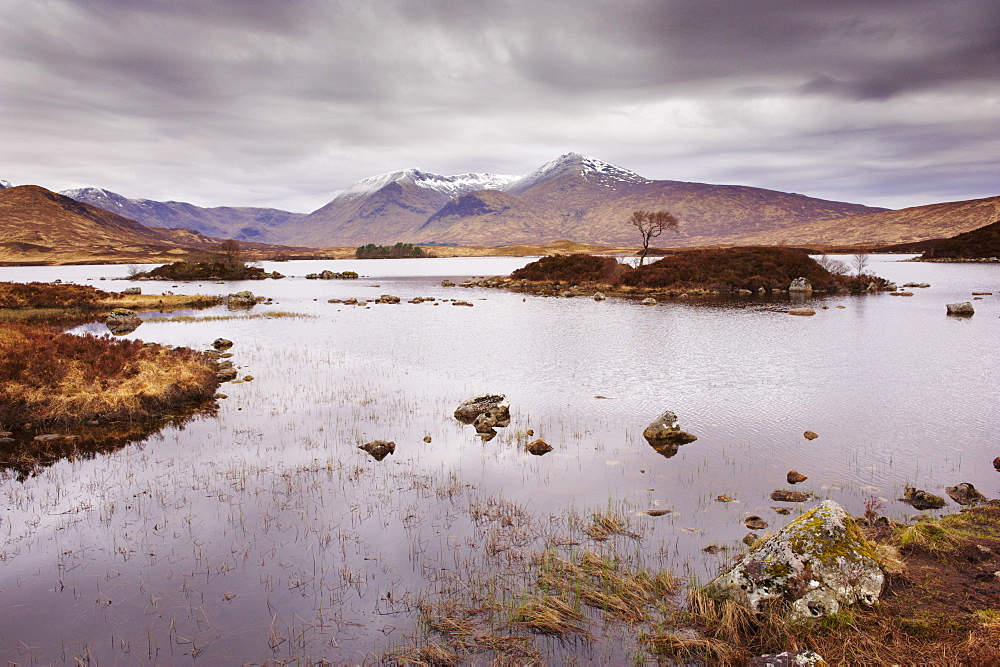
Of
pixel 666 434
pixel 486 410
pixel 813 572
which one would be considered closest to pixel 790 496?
pixel 666 434

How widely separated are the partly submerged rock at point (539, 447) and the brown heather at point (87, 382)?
16.5 meters

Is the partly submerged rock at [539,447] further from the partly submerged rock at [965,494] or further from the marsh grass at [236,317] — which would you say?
the marsh grass at [236,317]

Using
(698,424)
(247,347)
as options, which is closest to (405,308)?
(247,347)

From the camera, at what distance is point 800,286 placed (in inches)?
3164

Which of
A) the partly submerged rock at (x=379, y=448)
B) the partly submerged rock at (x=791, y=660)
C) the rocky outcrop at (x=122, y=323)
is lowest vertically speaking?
the partly submerged rock at (x=379, y=448)

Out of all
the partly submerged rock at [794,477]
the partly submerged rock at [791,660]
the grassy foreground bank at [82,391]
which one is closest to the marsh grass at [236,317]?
the grassy foreground bank at [82,391]

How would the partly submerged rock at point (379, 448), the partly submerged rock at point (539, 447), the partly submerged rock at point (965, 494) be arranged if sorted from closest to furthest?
1. the partly submerged rock at point (965, 494)
2. the partly submerged rock at point (379, 448)
3. the partly submerged rock at point (539, 447)

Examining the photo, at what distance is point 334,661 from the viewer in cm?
823

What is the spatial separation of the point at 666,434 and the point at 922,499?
23.7ft

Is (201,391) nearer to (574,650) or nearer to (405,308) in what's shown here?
Result: (574,650)

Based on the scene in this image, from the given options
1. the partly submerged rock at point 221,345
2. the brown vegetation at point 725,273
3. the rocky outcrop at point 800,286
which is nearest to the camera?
the partly submerged rock at point 221,345

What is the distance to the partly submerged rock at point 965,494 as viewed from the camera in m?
13.2

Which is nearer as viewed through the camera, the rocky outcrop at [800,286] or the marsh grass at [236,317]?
the marsh grass at [236,317]

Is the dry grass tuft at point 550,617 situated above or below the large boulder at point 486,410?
below
